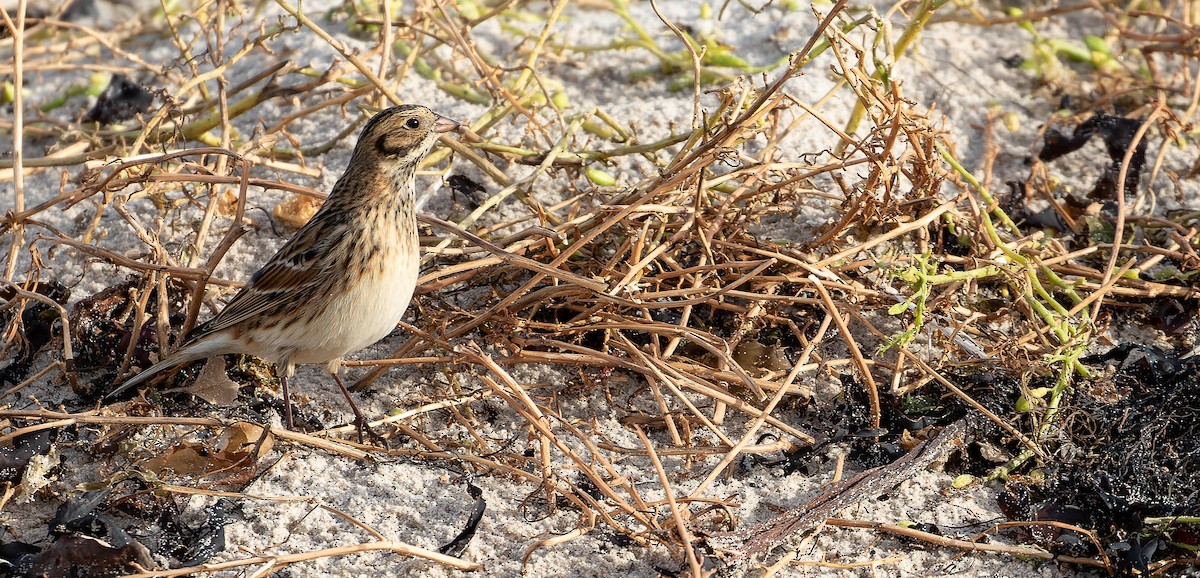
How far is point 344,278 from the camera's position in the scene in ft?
12.4

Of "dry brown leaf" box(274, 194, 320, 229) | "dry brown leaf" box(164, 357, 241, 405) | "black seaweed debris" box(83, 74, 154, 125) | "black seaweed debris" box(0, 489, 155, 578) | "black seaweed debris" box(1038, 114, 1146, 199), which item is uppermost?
"black seaweed debris" box(1038, 114, 1146, 199)

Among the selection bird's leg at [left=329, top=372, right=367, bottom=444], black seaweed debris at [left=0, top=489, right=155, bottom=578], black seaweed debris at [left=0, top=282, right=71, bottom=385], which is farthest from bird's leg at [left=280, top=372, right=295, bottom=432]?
black seaweed debris at [left=0, top=282, right=71, bottom=385]

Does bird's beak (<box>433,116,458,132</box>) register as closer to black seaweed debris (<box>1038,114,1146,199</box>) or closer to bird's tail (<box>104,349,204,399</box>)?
bird's tail (<box>104,349,204,399</box>)

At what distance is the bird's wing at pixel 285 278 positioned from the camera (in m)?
3.88

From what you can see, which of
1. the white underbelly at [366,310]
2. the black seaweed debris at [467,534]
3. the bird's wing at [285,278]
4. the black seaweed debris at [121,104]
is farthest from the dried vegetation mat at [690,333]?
the black seaweed debris at [121,104]

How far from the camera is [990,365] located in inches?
160

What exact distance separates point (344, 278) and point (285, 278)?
270 mm

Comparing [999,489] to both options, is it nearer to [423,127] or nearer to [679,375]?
[679,375]

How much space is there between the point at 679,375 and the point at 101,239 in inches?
98.2

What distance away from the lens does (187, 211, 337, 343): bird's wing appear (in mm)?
3875

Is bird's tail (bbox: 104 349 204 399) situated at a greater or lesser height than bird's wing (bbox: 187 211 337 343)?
lesser

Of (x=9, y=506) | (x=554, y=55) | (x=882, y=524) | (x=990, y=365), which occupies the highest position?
(x=554, y=55)

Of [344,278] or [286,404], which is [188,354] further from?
[344,278]

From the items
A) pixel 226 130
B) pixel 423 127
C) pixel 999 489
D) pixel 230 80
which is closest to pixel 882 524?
pixel 999 489
